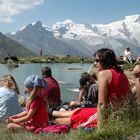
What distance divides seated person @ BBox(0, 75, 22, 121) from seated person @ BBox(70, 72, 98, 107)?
93.4 inches

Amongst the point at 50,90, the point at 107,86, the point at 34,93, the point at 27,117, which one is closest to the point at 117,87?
the point at 107,86

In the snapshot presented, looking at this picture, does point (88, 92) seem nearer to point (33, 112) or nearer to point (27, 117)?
point (33, 112)

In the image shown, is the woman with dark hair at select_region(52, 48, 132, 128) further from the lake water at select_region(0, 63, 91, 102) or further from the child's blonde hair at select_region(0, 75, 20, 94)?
the lake water at select_region(0, 63, 91, 102)

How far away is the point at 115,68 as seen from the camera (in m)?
9.55

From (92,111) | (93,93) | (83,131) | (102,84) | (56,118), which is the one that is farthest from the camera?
(93,93)

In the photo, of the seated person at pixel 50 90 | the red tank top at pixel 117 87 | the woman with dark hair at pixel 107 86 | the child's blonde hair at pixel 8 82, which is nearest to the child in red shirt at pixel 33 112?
the woman with dark hair at pixel 107 86

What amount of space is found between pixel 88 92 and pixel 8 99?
9.90 feet

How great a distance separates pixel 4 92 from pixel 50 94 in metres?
3.90

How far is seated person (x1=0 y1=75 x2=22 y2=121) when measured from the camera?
11.6 m

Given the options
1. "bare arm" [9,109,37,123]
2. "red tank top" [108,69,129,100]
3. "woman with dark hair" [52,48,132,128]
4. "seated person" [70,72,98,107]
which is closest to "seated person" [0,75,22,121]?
"bare arm" [9,109,37,123]

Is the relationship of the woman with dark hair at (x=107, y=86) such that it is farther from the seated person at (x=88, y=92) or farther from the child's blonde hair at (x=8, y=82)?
the seated person at (x=88, y=92)

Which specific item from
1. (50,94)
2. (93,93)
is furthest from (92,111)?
(50,94)

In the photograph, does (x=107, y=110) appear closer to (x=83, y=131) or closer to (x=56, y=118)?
(x=83, y=131)

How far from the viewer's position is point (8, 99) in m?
11.7
